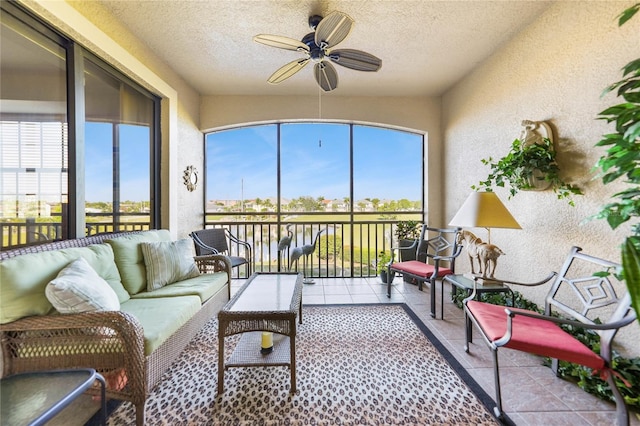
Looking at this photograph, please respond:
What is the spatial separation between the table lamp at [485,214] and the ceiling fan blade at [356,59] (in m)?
1.50

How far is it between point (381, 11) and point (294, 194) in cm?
267

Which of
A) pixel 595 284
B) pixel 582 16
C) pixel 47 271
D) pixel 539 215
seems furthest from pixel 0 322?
pixel 582 16

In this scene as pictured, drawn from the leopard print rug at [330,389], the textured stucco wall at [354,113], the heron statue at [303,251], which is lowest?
the leopard print rug at [330,389]

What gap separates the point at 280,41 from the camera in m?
2.01

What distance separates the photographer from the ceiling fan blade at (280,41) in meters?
1.96

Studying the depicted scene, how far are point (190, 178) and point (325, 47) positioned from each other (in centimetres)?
268

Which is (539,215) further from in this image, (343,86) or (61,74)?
(61,74)

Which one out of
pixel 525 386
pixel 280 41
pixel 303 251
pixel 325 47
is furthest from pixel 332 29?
pixel 525 386

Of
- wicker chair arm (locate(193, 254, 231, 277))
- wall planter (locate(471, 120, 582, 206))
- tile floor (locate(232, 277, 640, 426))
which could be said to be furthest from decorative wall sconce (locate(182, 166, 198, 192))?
wall planter (locate(471, 120, 582, 206))

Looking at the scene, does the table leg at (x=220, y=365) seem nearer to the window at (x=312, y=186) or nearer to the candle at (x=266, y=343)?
the candle at (x=266, y=343)

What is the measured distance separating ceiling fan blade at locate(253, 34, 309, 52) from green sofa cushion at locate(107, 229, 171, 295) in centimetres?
204

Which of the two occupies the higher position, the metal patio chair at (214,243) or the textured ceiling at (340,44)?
the textured ceiling at (340,44)

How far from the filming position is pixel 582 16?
6.20 ft

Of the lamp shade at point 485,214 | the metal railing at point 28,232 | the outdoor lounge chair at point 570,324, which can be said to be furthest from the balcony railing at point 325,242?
the outdoor lounge chair at point 570,324
